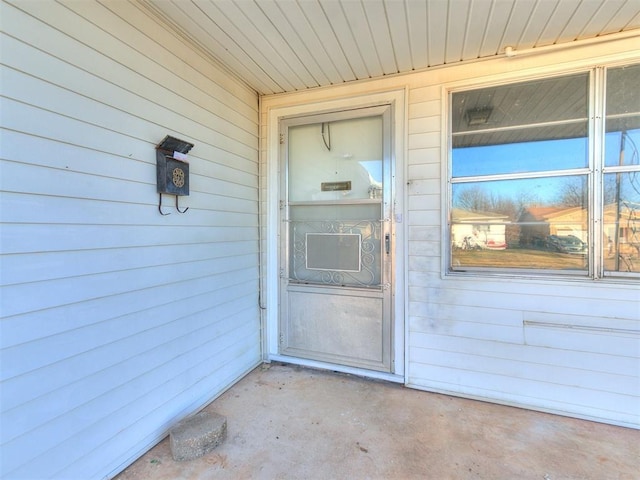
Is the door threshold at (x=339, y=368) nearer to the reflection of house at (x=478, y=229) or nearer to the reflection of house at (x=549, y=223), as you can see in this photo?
the reflection of house at (x=478, y=229)

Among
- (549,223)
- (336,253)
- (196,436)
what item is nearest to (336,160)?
(336,253)

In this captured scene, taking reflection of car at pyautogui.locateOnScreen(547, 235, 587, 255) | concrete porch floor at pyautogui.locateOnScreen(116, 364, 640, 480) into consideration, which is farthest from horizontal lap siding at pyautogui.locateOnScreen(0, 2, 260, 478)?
reflection of car at pyautogui.locateOnScreen(547, 235, 587, 255)

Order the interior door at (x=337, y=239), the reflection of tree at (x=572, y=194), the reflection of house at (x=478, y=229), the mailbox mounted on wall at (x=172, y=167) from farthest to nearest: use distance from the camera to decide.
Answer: the interior door at (x=337, y=239)
the reflection of house at (x=478, y=229)
the reflection of tree at (x=572, y=194)
the mailbox mounted on wall at (x=172, y=167)

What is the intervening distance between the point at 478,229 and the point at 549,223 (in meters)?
0.46

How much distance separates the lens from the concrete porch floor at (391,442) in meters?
1.65

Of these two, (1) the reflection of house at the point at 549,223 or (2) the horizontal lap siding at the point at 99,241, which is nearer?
(2) the horizontal lap siding at the point at 99,241

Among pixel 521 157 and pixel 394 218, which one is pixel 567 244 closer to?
pixel 521 157

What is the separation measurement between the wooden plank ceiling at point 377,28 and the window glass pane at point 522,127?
0.94 feet

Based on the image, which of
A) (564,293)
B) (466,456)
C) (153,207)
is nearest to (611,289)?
(564,293)

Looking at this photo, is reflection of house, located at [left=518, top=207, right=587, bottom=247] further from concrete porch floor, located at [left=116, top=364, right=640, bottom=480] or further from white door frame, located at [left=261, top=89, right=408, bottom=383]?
concrete porch floor, located at [left=116, top=364, right=640, bottom=480]

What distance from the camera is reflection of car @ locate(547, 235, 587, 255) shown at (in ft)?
6.96

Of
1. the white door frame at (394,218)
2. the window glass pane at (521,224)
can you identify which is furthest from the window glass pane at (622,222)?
the white door frame at (394,218)

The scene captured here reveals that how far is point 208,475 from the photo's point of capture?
5.30ft

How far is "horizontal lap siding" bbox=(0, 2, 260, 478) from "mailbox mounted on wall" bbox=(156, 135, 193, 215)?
49 millimetres
